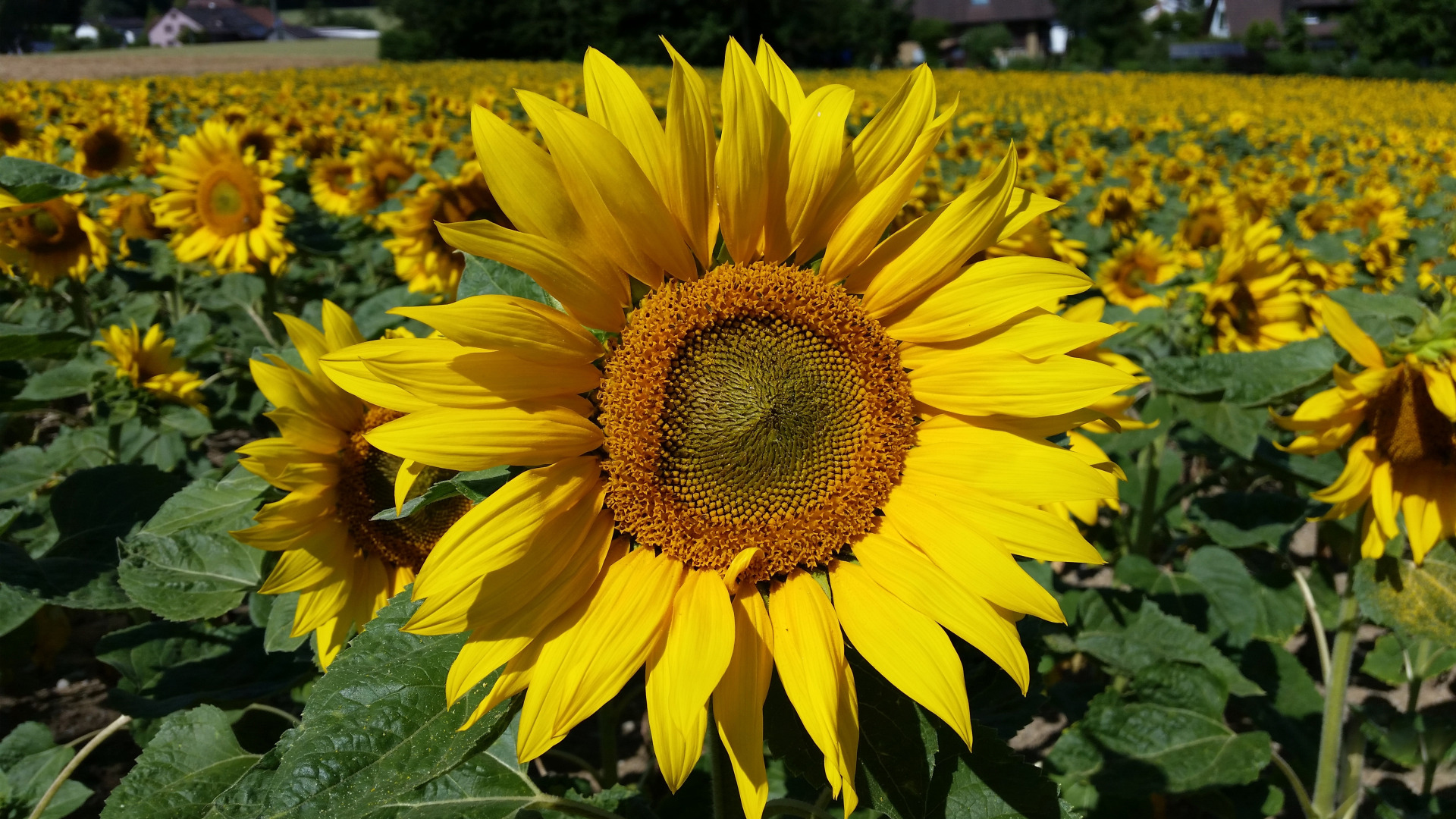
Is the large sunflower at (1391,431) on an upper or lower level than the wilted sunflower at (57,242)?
lower

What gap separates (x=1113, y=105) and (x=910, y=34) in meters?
43.4

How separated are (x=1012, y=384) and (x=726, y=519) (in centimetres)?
44

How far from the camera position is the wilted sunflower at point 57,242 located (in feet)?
12.5

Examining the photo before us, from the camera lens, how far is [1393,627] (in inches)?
85.5

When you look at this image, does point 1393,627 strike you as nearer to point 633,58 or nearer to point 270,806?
point 270,806

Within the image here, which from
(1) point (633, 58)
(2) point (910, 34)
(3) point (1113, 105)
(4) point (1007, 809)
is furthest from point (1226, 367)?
(2) point (910, 34)

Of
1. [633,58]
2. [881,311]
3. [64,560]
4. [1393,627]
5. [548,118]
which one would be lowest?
[1393,627]

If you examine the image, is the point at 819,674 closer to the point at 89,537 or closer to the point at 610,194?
the point at 610,194

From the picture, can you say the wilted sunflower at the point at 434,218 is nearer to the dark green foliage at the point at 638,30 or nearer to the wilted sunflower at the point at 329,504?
the wilted sunflower at the point at 329,504

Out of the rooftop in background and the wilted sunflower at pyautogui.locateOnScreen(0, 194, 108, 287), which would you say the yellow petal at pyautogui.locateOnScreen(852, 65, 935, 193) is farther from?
the rooftop in background

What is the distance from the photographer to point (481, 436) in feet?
3.67

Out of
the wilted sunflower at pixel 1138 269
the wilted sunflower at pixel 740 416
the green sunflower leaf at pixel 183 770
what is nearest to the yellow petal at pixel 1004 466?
the wilted sunflower at pixel 740 416

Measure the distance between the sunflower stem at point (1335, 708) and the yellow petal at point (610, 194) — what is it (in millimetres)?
2122

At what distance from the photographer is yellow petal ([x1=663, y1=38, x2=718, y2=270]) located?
1.22m
